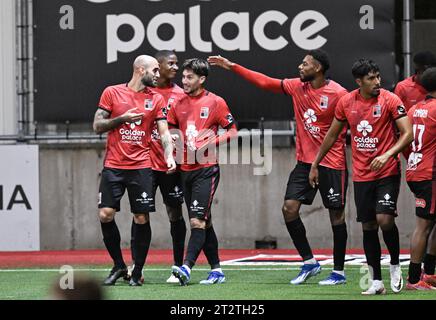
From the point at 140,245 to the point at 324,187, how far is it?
203 cm

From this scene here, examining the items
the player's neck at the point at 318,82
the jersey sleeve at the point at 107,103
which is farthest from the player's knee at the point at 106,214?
the player's neck at the point at 318,82

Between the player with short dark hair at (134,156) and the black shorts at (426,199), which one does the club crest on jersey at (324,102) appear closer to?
the black shorts at (426,199)

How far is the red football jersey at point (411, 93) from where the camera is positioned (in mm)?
11727

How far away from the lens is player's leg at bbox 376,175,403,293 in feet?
30.5

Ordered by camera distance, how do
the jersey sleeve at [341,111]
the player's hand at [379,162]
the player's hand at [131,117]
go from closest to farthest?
the player's hand at [379,162]
the jersey sleeve at [341,111]
the player's hand at [131,117]

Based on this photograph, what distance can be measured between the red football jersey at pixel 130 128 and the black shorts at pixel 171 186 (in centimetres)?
61

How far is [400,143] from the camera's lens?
30.0 feet

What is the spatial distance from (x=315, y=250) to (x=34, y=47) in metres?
5.21

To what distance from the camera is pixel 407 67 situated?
15406 mm

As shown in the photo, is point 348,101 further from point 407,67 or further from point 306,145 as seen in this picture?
point 407,67

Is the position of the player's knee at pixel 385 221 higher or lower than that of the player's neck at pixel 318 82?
lower

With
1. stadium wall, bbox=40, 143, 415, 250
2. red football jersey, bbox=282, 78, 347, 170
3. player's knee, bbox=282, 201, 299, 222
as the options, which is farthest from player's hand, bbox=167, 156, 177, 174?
stadium wall, bbox=40, 143, 415, 250
